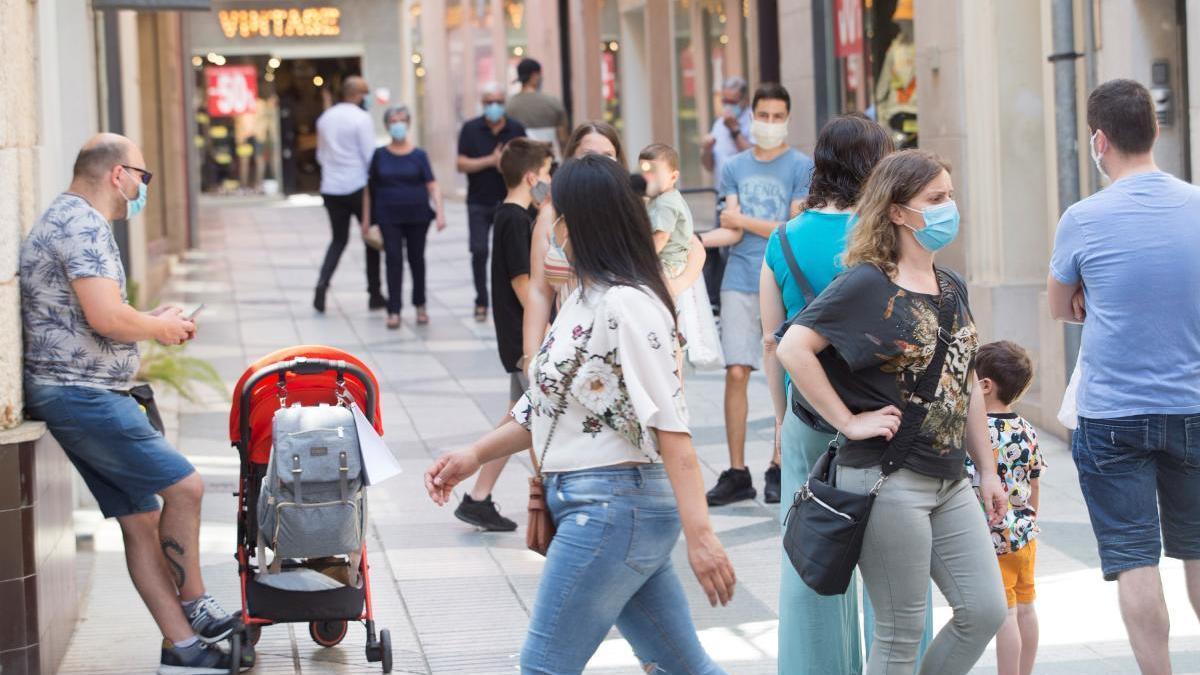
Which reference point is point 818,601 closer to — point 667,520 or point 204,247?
point 667,520

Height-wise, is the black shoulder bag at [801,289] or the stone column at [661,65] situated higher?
the stone column at [661,65]

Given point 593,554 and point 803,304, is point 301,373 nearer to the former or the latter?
point 803,304

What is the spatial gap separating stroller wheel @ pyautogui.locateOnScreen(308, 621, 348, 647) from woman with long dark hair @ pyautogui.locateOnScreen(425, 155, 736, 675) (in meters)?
2.26

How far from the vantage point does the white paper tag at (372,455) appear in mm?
5703

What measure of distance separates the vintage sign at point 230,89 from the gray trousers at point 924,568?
120 ft

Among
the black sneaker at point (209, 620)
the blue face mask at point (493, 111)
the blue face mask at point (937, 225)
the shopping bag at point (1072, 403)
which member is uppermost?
the blue face mask at point (493, 111)

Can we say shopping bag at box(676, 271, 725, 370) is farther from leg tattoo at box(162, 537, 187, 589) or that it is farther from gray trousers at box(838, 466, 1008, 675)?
gray trousers at box(838, 466, 1008, 675)

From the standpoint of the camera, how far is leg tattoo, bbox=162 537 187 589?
19.3 feet

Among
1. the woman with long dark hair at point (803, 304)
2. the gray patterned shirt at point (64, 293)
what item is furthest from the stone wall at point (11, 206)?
the woman with long dark hair at point (803, 304)

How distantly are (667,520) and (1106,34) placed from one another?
5936 mm

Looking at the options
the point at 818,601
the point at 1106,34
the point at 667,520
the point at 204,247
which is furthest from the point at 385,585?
the point at 204,247

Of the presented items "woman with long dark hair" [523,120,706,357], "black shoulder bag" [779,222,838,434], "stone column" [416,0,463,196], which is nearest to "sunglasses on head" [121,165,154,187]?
"woman with long dark hair" [523,120,706,357]

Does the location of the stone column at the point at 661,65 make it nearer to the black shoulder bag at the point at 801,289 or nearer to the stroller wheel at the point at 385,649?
the stroller wheel at the point at 385,649

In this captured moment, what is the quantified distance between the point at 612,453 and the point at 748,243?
4235 millimetres
